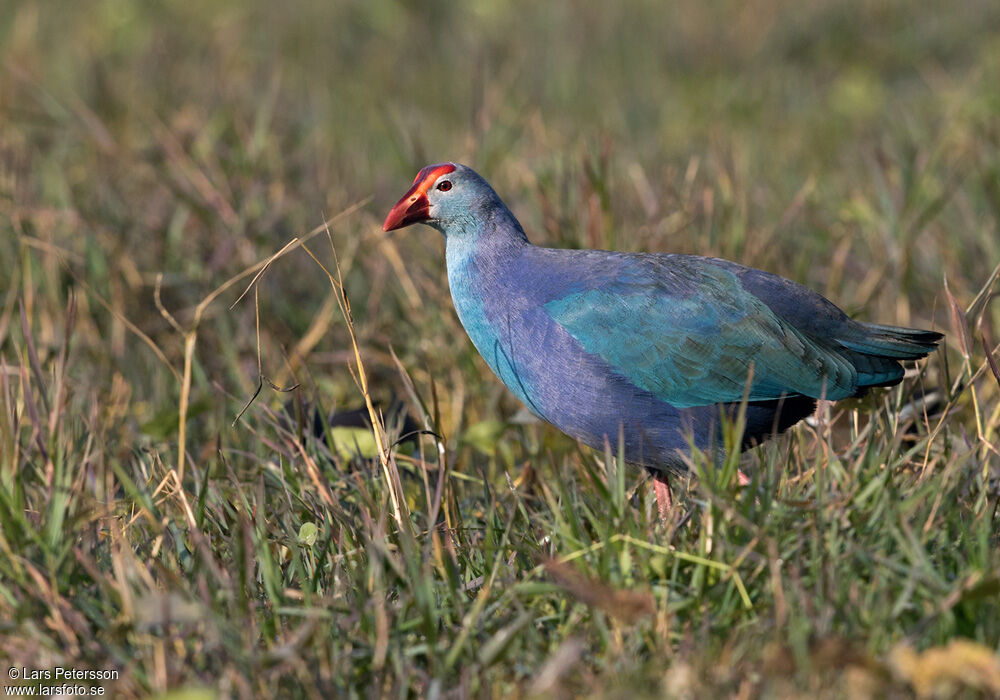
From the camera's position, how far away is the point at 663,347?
2666 millimetres

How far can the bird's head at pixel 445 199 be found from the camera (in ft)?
9.53

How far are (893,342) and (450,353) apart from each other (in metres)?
1.46

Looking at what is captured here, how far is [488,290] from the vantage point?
110 inches

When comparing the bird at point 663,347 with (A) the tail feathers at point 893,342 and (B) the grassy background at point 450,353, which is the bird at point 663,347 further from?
(B) the grassy background at point 450,353

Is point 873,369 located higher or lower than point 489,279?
lower

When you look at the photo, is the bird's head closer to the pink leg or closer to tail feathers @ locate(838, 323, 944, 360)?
the pink leg

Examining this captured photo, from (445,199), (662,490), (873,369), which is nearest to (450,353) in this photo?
(445,199)

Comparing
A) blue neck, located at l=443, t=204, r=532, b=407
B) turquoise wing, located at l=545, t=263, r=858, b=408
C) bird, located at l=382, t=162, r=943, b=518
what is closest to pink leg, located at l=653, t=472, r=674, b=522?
bird, located at l=382, t=162, r=943, b=518

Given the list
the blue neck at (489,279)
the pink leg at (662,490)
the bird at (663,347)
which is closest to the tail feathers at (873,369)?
the bird at (663,347)

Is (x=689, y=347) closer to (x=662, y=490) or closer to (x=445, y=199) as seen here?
(x=662, y=490)

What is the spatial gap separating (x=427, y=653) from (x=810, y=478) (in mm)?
1024

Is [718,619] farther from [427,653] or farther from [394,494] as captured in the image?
[394,494]

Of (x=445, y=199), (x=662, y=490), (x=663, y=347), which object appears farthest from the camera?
(x=445, y=199)

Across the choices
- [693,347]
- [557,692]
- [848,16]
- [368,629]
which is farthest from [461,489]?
[848,16]
